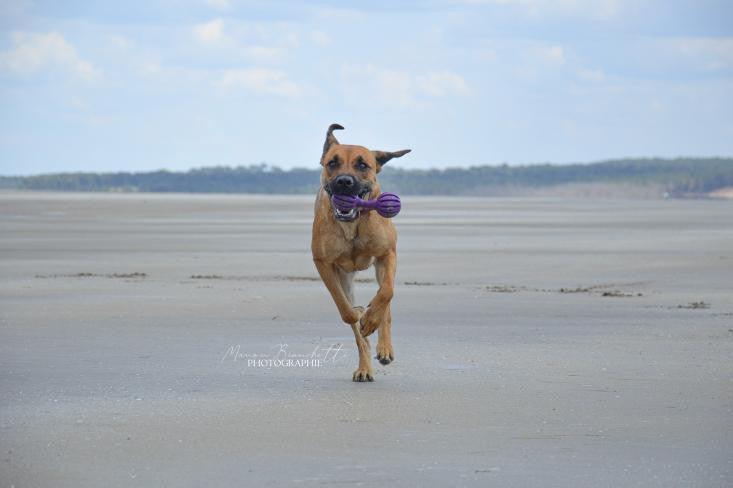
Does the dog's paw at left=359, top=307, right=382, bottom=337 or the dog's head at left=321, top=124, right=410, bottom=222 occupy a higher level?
the dog's head at left=321, top=124, right=410, bottom=222

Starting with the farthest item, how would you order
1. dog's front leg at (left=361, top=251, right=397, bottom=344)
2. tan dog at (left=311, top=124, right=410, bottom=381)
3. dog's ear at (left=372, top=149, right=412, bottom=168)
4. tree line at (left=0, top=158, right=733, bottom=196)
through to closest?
tree line at (left=0, top=158, right=733, bottom=196) < dog's ear at (left=372, top=149, right=412, bottom=168) < tan dog at (left=311, top=124, right=410, bottom=381) < dog's front leg at (left=361, top=251, right=397, bottom=344)

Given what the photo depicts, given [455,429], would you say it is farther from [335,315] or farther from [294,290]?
[294,290]

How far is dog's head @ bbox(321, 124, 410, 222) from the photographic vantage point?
9539mm

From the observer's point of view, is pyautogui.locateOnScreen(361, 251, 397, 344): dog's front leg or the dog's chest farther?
the dog's chest

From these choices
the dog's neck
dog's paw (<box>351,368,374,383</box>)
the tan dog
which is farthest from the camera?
the dog's neck

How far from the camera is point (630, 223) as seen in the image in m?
35.6

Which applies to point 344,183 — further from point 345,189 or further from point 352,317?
point 352,317

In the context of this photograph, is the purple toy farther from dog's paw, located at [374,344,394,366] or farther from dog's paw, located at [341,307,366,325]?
dog's paw, located at [374,344,394,366]

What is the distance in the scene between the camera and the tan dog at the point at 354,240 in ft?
31.3

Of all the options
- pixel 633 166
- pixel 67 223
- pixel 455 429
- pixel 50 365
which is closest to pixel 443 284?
pixel 50 365

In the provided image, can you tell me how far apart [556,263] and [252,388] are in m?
11.8

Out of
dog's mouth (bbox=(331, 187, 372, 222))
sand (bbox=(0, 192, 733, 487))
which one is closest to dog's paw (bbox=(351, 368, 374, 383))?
sand (bbox=(0, 192, 733, 487))

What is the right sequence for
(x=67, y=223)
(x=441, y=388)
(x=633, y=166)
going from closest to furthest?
(x=441, y=388)
(x=67, y=223)
(x=633, y=166)

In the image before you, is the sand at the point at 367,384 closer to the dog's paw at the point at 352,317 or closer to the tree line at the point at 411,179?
the dog's paw at the point at 352,317
